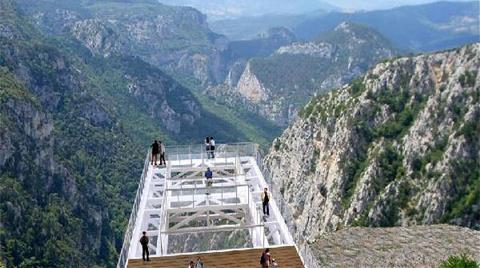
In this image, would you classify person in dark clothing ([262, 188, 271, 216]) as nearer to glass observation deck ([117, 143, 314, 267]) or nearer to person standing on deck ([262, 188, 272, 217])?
person standing on deck ([262, 188, 272, 217])

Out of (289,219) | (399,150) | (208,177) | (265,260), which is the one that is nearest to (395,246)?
(289,219)

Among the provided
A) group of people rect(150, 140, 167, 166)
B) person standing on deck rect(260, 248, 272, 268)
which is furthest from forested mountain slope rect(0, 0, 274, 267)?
person standing on deck rect(260, 248, 272, 268)

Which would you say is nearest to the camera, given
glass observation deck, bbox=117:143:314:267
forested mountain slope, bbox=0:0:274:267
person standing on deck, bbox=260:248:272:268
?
person standing on deck, bbox=260:248:272:268

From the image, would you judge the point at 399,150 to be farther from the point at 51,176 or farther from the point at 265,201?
the point at 265,201

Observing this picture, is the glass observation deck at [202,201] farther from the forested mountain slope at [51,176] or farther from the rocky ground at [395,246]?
the forested mountain slope at [51,176]

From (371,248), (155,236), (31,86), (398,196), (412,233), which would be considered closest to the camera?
(155,236)

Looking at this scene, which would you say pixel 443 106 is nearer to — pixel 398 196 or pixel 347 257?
pixel 398 196

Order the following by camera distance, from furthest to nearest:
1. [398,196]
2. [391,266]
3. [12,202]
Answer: [12,202] → [398,196] → [391,266]

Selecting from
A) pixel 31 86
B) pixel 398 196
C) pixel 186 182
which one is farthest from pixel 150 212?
pixel 31 86
